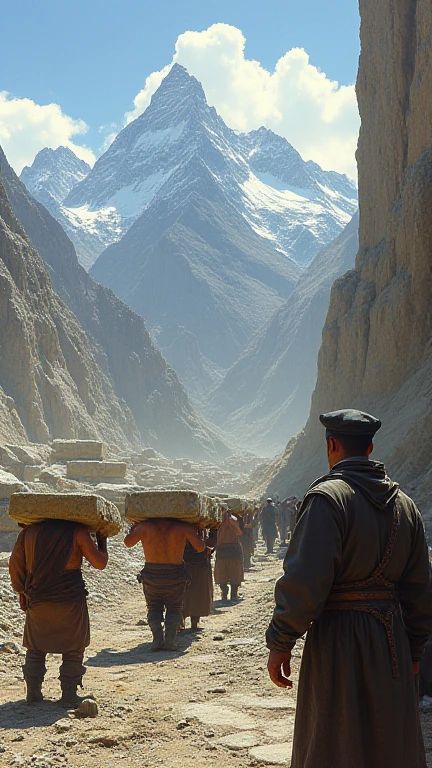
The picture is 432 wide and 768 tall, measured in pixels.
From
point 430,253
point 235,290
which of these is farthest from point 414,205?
point 235,290

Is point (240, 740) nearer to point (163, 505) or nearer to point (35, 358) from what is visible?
Answer: point (163, 505)

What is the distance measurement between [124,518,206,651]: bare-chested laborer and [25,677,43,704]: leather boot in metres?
2.23

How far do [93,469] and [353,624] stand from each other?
2733 cm

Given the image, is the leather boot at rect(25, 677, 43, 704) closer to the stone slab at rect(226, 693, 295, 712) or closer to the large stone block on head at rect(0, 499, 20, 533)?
the stone slab at rect(226, 693, 295, 712)

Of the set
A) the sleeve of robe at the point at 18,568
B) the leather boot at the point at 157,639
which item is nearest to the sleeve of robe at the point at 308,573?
the sleeve of robe at the point at 18,568

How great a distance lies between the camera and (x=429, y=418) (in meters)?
20.5

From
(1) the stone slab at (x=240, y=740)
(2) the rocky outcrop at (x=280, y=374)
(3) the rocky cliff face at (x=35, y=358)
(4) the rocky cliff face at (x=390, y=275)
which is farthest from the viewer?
(2) the rocky outcrop at (x=280, y=374)

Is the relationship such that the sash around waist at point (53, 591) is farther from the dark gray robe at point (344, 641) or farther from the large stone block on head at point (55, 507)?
the dark gray robe at point (344, 641)

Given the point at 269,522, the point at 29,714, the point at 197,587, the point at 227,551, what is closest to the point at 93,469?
the point at 269,522

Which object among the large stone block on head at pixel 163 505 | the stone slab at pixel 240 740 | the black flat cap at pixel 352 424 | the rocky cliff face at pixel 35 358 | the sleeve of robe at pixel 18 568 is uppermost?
the rocky cliff face at pixel 35 358

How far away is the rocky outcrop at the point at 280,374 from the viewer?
12344 cm

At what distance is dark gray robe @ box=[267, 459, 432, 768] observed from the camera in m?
3.14

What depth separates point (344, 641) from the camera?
321 centimetres

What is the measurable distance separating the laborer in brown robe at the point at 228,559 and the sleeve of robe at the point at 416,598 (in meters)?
8.54
